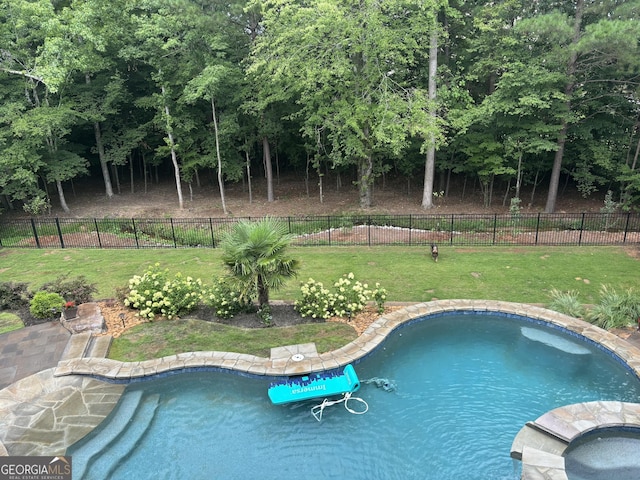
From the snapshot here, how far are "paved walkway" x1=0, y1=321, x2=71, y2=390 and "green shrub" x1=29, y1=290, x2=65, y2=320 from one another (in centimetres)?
32

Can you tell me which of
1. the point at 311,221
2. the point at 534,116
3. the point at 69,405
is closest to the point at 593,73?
the point at 534,116

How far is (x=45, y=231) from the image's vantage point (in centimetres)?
1703

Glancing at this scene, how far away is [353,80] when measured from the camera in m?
17.6

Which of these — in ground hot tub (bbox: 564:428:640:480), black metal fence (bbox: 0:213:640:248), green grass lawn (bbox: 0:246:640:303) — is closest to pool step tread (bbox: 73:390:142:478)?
green grass lawn (bbox: 0:246:640:303)

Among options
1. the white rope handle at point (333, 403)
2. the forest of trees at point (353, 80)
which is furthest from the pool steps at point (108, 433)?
the forest of trees at point (353, 80)

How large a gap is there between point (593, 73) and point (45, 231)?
2448 cm

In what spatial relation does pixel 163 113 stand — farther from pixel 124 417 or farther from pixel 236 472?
pixel 236 472

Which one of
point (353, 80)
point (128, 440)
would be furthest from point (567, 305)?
point (353, 80)

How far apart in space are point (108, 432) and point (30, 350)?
325cm

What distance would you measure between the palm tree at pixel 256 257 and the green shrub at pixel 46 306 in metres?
4.16

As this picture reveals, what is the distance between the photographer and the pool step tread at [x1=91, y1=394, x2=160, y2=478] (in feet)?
18.2

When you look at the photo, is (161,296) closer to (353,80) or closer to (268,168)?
(353,80)

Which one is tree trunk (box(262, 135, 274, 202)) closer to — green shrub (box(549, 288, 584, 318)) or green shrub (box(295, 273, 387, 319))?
green shrub (box(295, 273, 387, 319))

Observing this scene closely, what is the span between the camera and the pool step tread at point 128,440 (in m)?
5.54
